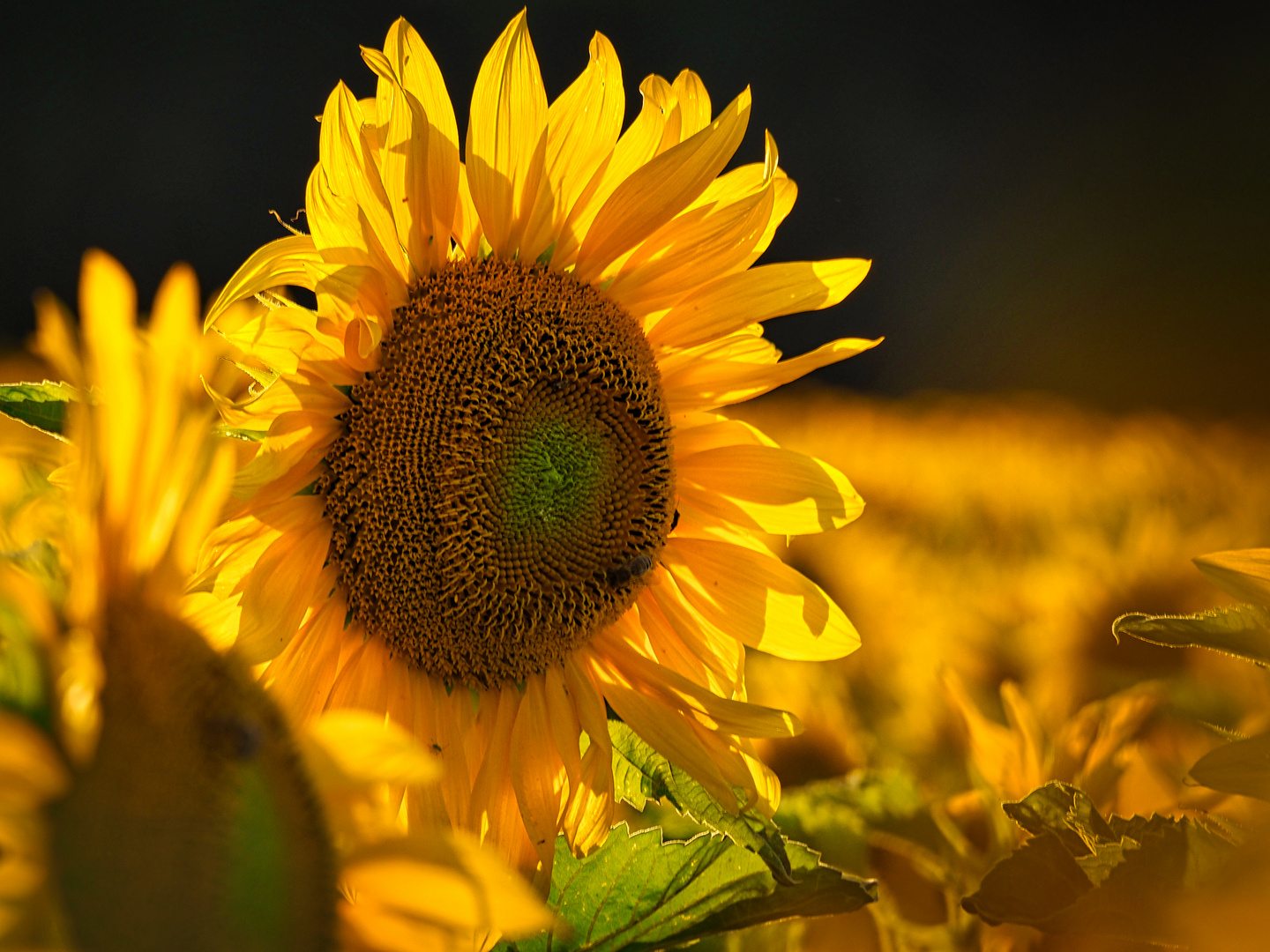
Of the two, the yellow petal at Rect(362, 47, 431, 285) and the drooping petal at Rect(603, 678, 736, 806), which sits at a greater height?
the yellow petal at Rect(362, 47, 431, 285)

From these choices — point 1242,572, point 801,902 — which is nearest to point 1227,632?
point 1242,572

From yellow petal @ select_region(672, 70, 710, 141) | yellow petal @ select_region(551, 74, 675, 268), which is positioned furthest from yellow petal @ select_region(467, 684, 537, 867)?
yellow petal @ select_region(672, 70, 710, 141)

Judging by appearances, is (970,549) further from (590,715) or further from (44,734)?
(44,734)

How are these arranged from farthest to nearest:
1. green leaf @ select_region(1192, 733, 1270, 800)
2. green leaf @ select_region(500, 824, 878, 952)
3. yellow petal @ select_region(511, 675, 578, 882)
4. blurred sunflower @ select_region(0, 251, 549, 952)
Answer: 1. yellow petal @ select_region(511, 675, 578, 882)
2. green leaf @ select_region(500, 824, 878, 952)
3. green leaf @ select_region(1192, 733, 1270, 800)
4. blurred sunflower @ select_region(0, 251, 549, 952)

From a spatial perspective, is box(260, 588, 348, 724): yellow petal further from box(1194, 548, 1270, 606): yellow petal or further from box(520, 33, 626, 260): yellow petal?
box(1194, 548, 1270, 606): yellow petal

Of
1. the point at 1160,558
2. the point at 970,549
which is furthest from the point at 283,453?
the point at 970,549

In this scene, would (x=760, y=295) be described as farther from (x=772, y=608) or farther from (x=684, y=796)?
(x=684, y=796)
